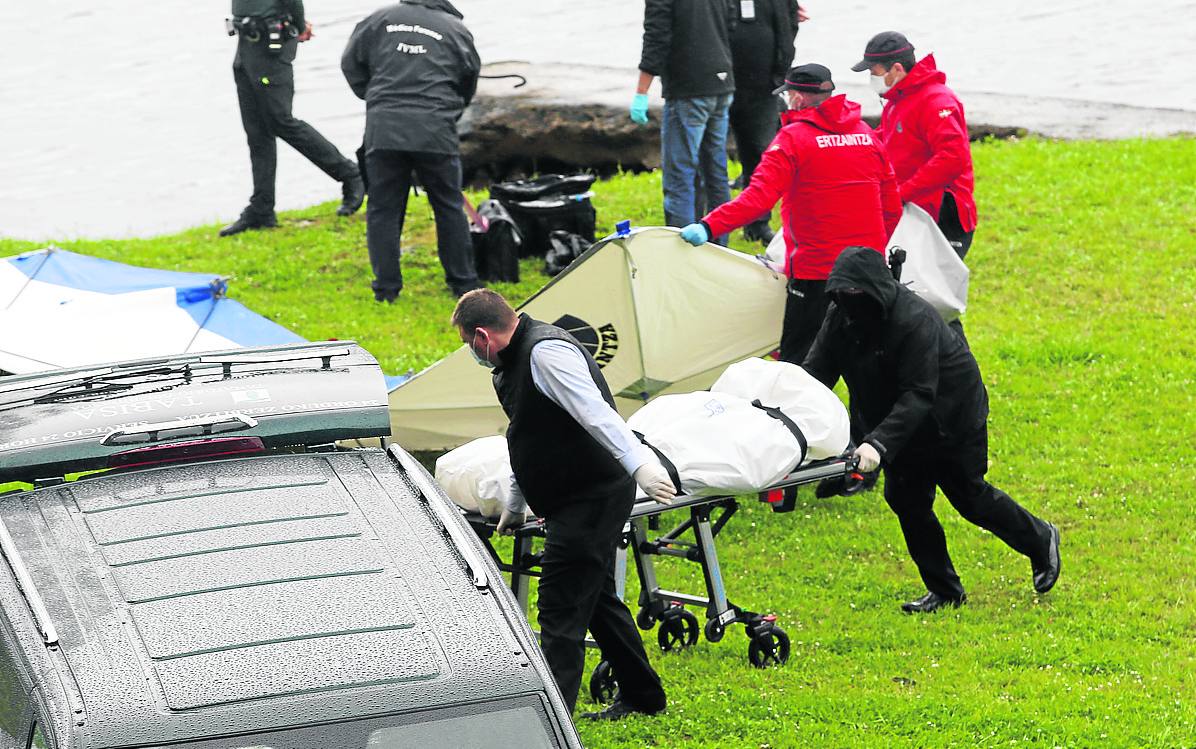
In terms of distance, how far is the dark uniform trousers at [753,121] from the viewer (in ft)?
40.7

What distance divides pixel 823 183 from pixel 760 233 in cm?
399

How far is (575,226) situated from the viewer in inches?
493

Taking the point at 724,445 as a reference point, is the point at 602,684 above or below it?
below

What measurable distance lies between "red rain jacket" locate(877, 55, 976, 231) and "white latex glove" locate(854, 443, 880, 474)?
2860 millimetres

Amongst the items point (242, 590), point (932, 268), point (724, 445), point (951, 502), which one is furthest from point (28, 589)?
point (932, 268)

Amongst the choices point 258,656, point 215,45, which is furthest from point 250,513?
point 215,45

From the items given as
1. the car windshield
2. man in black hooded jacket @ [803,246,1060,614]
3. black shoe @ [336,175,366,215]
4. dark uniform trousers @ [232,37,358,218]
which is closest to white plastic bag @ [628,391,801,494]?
man in black hooded jacket @ [803,246,1060,614]

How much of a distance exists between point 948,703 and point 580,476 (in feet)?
6.26

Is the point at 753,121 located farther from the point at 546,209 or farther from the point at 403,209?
the point at 403,209

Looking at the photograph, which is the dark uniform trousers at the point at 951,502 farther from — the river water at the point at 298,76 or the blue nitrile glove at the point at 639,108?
the river water at the point at 298,76

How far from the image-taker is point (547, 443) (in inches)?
235

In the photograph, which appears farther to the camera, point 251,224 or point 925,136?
point 251,224

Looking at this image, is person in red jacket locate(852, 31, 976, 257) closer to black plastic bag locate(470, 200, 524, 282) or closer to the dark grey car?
black plastic bag locate(470, 200, 524, 282)

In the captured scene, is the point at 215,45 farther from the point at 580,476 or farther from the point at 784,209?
the point at 580,476
